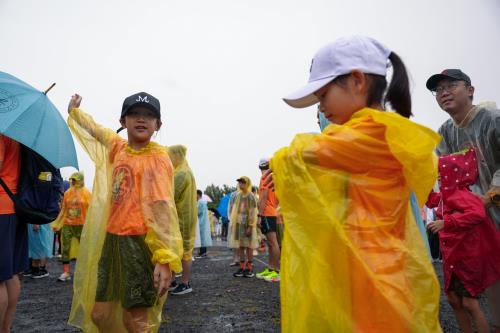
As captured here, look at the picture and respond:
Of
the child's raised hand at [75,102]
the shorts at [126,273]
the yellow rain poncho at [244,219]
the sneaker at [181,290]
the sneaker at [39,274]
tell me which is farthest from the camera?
the yellow rain poncho at [244,219]

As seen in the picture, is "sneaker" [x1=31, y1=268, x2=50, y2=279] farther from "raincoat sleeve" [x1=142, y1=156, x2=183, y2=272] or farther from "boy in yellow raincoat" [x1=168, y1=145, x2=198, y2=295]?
"raincoat sleeve" [x1=142, y1=156, x2=183, y2=272]

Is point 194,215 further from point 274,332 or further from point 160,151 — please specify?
point 160,151

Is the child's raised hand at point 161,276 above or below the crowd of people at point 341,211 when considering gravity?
below

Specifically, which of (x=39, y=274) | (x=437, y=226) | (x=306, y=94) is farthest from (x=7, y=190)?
(x=39, y=274)

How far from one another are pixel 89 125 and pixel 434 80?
9.14 ft

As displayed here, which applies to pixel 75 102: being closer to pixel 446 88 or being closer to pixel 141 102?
pixel 141 102

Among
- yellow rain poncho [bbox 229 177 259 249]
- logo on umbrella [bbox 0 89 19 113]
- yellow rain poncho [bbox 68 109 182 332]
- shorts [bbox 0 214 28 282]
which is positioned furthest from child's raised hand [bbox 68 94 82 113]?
yellow rain poncho [bbox 229 177 259 249]

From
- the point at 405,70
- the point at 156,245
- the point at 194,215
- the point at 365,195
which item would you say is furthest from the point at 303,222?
the point at 194,215

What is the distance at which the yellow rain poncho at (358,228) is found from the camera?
128cm

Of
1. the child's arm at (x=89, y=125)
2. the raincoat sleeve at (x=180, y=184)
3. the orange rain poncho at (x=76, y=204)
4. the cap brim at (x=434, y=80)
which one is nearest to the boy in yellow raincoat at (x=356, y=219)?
the cap brim at (x=434, y=80)

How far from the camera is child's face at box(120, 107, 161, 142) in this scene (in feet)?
9.08

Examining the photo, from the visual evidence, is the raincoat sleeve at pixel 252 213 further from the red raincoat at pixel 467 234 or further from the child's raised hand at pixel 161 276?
the child's raised hand at pixel 161 276

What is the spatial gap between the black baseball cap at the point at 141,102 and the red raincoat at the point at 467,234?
2321 mm

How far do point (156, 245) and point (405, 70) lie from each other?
5.81 ft
